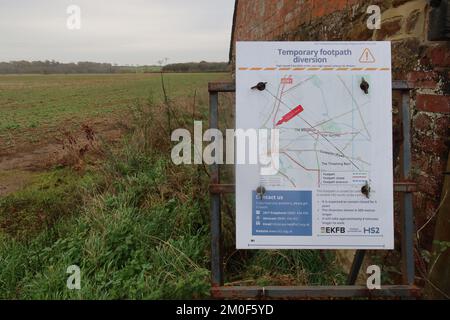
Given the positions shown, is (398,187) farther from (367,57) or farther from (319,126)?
(367,57)

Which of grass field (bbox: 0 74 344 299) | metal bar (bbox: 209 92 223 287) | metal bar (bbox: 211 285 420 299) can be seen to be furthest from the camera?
grass field (bbox: 0 74 344 299)

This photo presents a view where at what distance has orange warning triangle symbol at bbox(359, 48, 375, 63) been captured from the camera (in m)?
2.21

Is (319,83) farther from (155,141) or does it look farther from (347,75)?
(155,141)

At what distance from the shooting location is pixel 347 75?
2213 millimetres

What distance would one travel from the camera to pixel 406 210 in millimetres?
2168

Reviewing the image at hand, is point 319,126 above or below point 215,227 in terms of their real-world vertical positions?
above

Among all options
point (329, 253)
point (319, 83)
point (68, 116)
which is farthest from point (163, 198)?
point (68, 116)

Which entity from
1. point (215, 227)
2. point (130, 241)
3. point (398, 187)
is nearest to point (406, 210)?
point (398, 187)

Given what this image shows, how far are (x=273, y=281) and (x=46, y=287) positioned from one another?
5.14ft

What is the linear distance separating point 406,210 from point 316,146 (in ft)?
1.89

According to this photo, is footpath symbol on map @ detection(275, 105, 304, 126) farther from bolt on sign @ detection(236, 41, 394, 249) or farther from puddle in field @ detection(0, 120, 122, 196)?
puddle in field @ detection(0, 120, 122, 196)

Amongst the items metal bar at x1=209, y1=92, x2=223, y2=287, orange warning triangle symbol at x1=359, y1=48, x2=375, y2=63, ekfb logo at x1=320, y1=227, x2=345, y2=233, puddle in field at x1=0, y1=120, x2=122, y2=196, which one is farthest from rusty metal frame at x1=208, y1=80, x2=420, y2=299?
puddle in field at x1=0, y1=120, x2=122, y2=196

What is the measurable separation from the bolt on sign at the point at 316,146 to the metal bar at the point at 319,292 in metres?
0.21

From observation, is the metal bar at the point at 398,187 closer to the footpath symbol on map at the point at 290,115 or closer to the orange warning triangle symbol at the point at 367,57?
the footpath symbol on map at the point at 290,115
